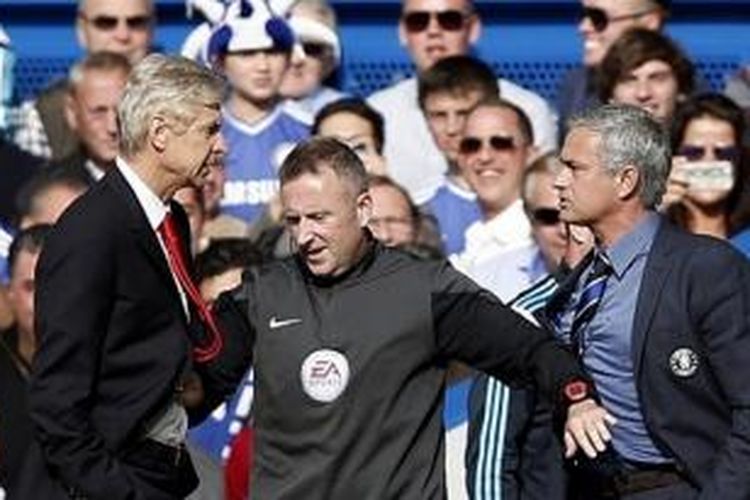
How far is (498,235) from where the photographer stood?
9.86m

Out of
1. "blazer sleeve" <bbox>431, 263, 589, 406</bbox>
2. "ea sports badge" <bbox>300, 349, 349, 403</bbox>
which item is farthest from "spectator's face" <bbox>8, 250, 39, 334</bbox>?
"blazer sleeve" <bbox>431, 263, 589, 406</bbox>

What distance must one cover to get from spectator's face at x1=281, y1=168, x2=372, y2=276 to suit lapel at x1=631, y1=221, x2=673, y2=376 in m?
0.73

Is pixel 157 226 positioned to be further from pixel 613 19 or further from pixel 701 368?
pixel 613 19

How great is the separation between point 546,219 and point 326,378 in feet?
7.90

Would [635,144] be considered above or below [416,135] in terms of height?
above

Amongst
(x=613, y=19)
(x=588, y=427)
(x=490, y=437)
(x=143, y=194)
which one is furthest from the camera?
(x=613, y=19)

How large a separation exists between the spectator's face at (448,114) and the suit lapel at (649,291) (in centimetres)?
340

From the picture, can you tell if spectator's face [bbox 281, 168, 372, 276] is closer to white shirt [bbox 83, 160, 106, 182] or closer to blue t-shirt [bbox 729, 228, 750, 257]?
blue t-shirt [bbox 729, 228, 750, 257]

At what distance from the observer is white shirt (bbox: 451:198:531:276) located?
9.61 m

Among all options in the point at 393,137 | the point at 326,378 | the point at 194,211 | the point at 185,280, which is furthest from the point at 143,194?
the point at 393,137

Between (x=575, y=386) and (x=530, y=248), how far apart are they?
2721mm

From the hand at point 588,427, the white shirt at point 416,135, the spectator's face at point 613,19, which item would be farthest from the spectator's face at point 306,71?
the hand at point 588,427

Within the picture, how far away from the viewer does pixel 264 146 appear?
1052 cm

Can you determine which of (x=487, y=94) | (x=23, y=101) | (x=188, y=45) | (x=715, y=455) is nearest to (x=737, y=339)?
(x=715, y=455)
